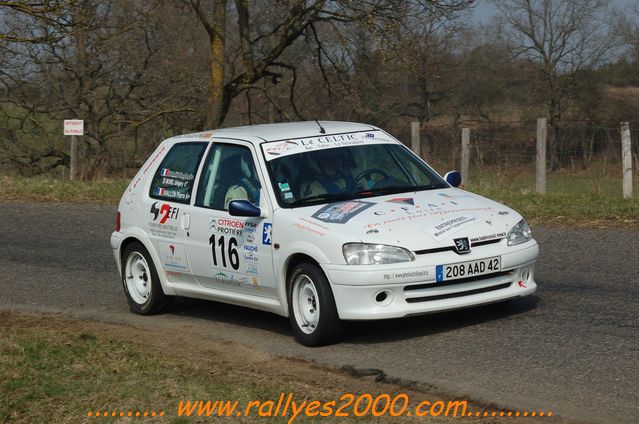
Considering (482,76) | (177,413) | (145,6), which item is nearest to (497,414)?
(177,413)

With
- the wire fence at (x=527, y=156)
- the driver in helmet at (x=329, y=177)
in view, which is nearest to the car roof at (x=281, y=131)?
the driver in helmet at (x=329, y=177)

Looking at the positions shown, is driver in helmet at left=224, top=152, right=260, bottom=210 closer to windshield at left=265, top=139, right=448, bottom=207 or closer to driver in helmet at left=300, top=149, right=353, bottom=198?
windshield at left=265, top=139, right=448, bottom=207

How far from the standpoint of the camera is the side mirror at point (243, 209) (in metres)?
7.91

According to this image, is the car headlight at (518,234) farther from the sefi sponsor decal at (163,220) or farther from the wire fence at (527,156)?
the wire fence at (527,156)

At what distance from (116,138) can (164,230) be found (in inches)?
941

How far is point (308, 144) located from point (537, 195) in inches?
344

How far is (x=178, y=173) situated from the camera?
912 centimetres

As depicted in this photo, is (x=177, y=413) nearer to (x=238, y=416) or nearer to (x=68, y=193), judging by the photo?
(x=238, y=416)

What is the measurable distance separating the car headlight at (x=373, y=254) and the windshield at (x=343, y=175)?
2.95 feet

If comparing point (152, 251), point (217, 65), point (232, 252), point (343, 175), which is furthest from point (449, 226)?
point (217, 65)

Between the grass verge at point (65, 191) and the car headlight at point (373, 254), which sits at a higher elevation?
the grass verge at point (65, 191)

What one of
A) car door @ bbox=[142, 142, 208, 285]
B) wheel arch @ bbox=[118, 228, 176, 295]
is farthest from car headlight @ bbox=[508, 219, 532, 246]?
wheel arch @ bbox=[118, 228, 176, 295]

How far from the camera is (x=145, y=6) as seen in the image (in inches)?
1178

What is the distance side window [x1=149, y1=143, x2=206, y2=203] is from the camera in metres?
8.91
